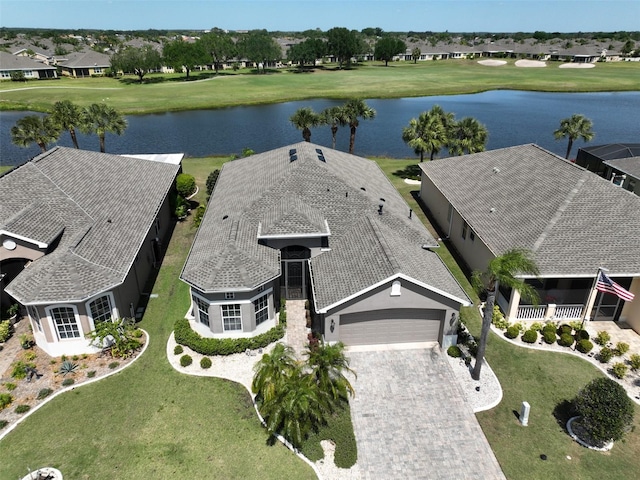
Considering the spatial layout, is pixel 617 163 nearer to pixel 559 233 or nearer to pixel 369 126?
pixel 559 233

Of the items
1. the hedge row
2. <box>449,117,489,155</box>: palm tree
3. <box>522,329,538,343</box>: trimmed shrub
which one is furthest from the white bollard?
<box>449,117,489,155</box>: palm tree

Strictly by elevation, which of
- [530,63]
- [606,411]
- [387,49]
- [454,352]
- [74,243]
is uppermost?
[387,49]

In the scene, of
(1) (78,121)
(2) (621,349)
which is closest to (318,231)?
(2) (621,349)

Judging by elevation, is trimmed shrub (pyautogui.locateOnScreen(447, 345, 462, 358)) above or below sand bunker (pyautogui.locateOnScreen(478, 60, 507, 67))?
below

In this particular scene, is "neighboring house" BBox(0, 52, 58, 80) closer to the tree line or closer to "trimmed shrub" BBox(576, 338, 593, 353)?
the tree line

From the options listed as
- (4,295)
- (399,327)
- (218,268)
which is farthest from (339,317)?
(4,295)

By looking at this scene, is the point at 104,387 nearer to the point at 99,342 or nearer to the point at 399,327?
the point at 99,342
